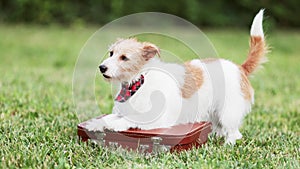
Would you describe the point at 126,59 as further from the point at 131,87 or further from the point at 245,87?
the point at 245,87

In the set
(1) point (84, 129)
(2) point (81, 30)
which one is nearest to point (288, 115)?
(1) point (84, 129)

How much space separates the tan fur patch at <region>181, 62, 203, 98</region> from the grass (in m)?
0.39

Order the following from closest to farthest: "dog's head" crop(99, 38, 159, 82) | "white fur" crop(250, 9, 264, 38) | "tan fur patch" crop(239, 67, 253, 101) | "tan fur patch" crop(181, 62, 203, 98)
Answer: "dog's head" crop(99, 38, 159, 82), "tan fur patch" crop(181, 62, 203, 98), "tan fur patch" crop(239, 67, 253, 101), "white fur" crop(250, 9, 264, 38)

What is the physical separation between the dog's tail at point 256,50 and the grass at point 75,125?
53 cm

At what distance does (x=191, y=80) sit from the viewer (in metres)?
3.39

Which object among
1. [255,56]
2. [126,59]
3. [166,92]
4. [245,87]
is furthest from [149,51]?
[255,56]

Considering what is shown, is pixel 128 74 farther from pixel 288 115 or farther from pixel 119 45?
pixel 288 115

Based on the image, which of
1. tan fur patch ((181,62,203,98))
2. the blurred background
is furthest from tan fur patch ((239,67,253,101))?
the blurred background

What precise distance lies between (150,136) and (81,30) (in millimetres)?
9227

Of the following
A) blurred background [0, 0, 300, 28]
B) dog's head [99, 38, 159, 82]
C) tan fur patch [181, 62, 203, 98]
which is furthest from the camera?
blurred background [0, 0, 300, 28]

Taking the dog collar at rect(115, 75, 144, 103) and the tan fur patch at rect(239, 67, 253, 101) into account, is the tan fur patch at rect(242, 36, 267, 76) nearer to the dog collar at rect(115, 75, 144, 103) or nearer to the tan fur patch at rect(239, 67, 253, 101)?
the tan fur patch at rect(239, 67, 253, 101)

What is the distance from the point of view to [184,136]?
10.3ft

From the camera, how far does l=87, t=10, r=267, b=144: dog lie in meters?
3.21

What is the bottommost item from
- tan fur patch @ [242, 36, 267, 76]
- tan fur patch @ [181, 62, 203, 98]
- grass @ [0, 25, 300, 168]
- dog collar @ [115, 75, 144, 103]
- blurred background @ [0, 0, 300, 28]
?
grass @ [0, 25, 300, 168]
